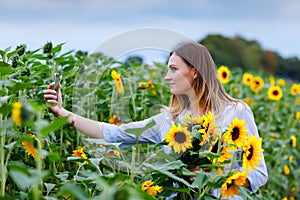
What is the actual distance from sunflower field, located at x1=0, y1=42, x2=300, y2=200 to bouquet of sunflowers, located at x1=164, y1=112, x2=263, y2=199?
0.01 m

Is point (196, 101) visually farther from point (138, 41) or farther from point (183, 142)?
point (183, 142)

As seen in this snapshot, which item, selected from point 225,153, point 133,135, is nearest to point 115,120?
point 133,135

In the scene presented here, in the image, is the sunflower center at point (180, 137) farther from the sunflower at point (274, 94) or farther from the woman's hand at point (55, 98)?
the sunflower at point (274, 94)

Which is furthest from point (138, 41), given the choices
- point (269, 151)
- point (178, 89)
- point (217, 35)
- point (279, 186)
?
point (217, 35)

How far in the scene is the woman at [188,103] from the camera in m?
2.16

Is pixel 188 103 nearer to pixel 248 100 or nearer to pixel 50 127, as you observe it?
pixel 50 127

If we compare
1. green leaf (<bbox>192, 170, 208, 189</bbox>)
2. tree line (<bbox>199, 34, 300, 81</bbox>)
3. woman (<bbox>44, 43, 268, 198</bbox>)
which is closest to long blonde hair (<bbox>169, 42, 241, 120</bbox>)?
woman (<bbox>44, 43, 268, 198</bbox>)

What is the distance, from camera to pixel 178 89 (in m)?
2.16

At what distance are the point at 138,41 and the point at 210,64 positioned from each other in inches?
11.2

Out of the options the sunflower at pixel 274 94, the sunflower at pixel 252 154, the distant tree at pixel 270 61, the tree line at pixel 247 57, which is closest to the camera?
the sunflower at pixel 252 154

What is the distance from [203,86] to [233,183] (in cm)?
68

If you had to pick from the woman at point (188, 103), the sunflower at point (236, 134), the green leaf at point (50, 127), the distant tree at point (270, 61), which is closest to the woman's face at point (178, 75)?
the woman at point (188, 103)

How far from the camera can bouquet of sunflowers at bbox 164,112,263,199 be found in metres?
1.64

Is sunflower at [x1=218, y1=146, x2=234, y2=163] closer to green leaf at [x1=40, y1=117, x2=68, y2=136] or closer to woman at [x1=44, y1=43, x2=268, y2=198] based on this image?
woman at [x1=44, y1=43, x2=268, y2=198]
